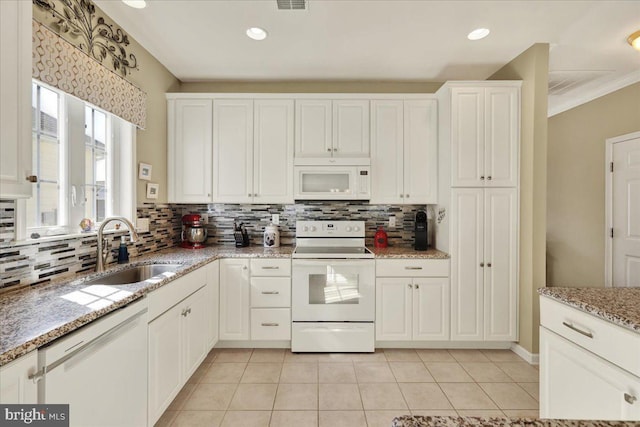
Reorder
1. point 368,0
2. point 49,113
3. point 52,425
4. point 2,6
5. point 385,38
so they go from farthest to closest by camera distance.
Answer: point 385,38 < point 368,0 < point 49,113 < point 2,6 < point 52,425

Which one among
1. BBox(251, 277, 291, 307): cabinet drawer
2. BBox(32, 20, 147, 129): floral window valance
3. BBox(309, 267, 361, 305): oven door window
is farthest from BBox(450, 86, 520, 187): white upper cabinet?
BBox(32, 20, 147, 129): floral window valance

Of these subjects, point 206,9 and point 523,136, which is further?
point 523,136

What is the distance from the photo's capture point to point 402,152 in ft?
9.23

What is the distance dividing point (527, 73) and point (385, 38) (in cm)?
130

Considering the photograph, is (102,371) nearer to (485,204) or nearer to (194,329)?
(194,329)

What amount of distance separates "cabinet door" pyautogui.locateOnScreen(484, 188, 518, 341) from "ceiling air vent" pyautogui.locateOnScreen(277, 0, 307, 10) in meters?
2.06

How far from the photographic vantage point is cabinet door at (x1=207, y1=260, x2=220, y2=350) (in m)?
2.37

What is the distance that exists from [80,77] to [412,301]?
289 cm

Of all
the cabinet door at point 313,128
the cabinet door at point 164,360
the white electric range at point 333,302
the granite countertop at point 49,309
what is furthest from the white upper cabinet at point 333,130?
the cabinet door at point 164,360

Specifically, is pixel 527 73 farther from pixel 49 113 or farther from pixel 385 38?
pixel 49 113

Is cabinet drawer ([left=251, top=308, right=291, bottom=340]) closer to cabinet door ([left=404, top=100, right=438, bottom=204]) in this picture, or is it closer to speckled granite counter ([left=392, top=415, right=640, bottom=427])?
cabinet door ([left=404, top=100, right=438, bottom=204])

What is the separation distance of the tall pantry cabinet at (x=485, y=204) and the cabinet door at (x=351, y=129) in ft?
2.51

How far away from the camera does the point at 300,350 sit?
2.50 meters

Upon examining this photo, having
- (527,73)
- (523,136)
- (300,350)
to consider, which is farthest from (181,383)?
(527,73)
